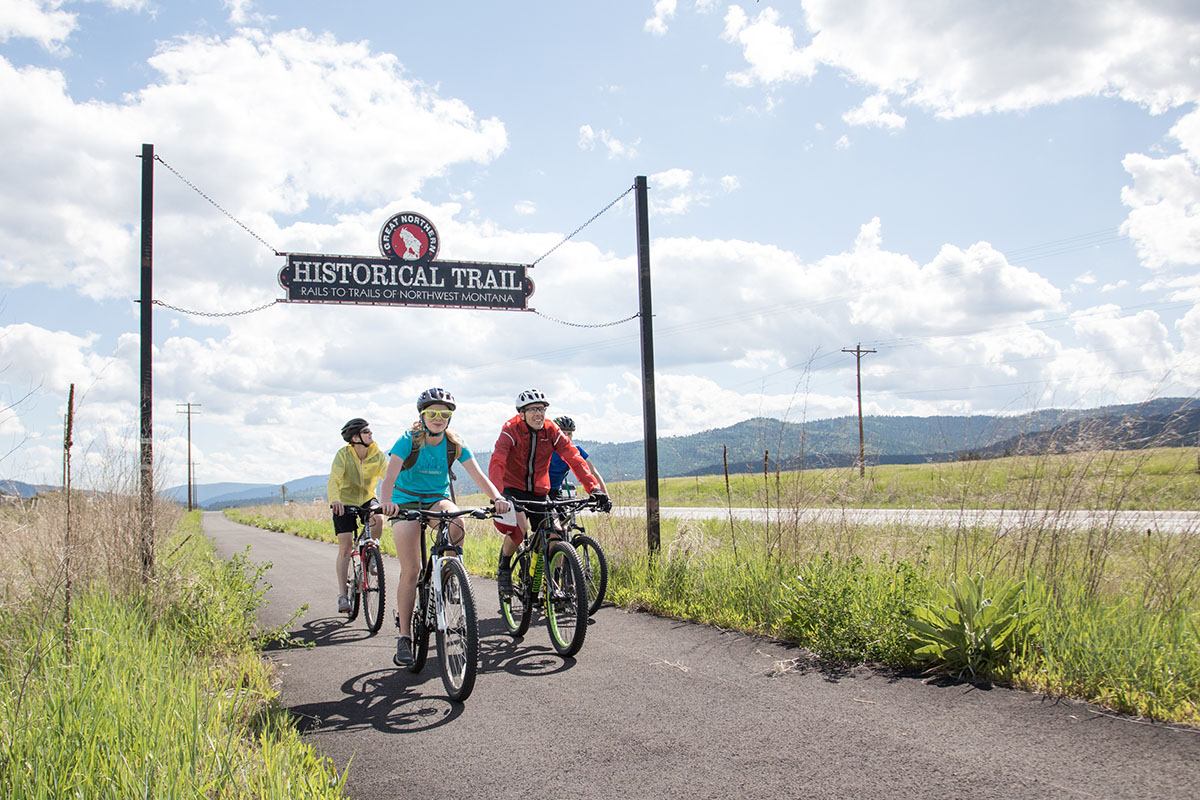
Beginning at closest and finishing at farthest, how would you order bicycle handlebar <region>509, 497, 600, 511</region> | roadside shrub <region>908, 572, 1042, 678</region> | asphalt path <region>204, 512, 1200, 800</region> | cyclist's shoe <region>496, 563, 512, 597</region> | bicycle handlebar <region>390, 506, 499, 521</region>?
asphalt path <region>204, 512, 1200, 800</region> → roadside shrub <region>908, 572, 1042, 678</region> → bicycle handlebar <region>390, 506, 499, 521</region> → bicycle handlebar <region>509, 497, 600, 511</region> → cyclist's shoe <region>496, 563, 512, 597</region>

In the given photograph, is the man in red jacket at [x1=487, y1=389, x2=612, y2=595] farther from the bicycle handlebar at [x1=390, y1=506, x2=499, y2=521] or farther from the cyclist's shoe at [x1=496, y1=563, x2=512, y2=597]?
the bicycle handlebar at [x1=390, y1=506, x2=499, y2=521]

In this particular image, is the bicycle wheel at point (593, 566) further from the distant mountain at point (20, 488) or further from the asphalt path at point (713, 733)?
the distant mountain at point (20, 488)

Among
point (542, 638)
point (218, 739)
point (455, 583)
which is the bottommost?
point (542, 638)

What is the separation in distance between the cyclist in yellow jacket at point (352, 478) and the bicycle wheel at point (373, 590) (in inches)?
13.1

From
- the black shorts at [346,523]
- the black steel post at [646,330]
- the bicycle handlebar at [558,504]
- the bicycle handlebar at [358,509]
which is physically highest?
the black steel post at [646,330]

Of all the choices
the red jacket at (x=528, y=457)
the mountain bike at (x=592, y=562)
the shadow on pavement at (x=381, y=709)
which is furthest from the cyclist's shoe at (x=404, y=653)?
the mountain bike at (x=592, y=562)

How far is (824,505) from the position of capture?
7.95m

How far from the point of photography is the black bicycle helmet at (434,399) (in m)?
6.05

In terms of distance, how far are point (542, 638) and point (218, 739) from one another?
3980 mm

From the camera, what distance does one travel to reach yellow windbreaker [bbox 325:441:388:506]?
8539 mm

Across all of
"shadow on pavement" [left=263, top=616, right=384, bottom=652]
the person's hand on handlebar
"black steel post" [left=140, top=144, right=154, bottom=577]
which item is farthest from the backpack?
"black steel post" [left=140, top=144, right=154, bottom=577]

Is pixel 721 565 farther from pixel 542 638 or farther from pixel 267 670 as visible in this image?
pixel 267 670

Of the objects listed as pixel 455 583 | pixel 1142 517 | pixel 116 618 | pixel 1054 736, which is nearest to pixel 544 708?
pixel 455 583

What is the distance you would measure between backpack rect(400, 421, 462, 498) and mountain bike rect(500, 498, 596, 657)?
2.60 ft
